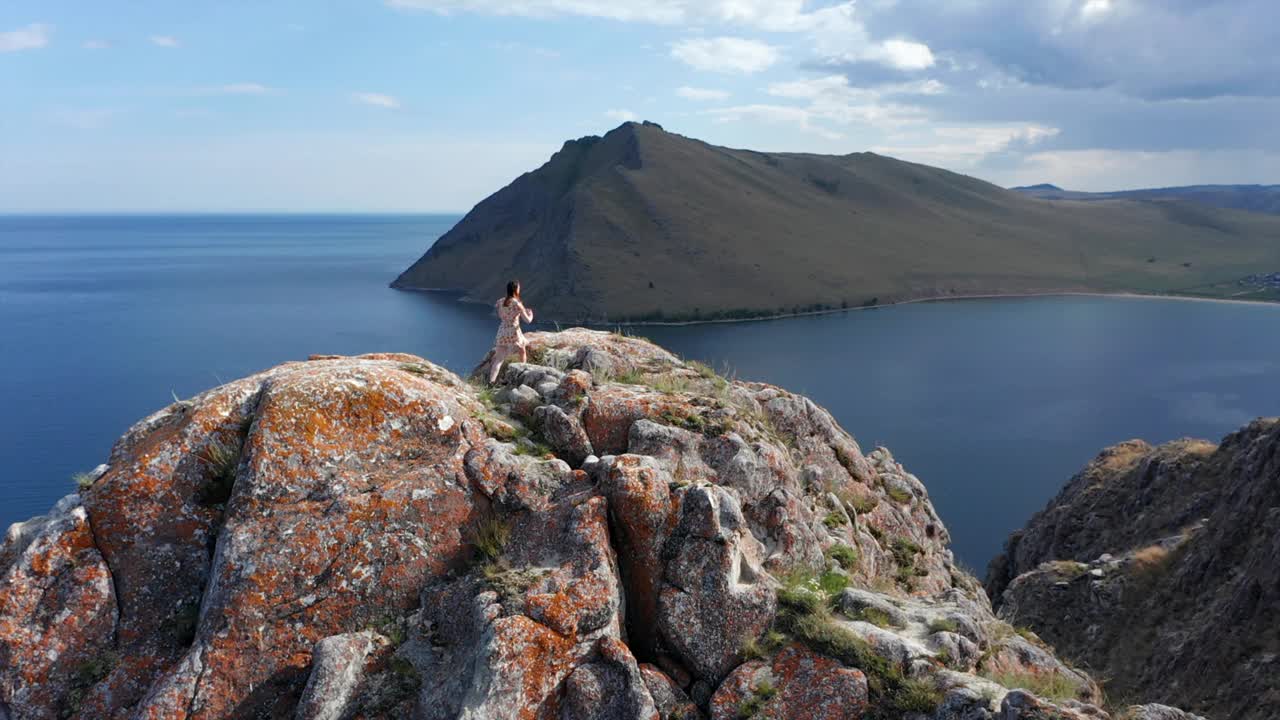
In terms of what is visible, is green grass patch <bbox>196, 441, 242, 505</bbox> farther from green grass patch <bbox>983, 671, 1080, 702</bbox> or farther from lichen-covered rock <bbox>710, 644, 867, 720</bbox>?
green grass patch <bbox>983, 671, 1080, 702</bbox>

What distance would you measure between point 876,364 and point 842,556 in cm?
12213

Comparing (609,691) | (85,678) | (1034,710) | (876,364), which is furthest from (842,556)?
(876,364)

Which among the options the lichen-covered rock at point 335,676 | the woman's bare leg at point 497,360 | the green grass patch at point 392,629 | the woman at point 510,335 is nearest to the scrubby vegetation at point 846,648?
the green grass patch at point 392,629

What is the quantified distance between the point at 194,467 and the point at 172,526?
31.0 inches

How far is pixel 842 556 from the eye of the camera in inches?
497

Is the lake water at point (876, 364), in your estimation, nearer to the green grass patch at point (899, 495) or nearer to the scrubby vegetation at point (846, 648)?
the green grass patch at point (899, 495)

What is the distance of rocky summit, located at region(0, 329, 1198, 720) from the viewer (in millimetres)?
8766

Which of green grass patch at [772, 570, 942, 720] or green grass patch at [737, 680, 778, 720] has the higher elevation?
green grass patch at [772, 570, 942, 720]

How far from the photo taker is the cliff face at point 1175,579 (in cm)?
2220

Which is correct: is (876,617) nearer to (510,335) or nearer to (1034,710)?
(1034,710)

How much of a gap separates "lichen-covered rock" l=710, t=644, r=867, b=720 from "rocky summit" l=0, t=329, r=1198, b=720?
0.02 metres

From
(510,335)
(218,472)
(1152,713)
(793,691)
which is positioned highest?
(510,335)

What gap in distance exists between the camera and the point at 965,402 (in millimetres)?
108812

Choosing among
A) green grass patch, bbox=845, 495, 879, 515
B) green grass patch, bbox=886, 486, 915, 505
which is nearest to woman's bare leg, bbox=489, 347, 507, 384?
green grass patch, bbox=845, 495, 879, 515
